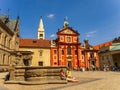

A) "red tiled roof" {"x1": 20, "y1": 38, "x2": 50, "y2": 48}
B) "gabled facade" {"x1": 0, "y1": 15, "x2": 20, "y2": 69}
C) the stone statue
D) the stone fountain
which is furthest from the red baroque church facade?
the stone fountain

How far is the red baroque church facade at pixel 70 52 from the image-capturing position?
56.0m

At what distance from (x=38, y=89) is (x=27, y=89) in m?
0.79

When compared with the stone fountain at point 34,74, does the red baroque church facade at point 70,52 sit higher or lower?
higher

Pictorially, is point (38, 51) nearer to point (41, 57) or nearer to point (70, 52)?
point (41, 57)

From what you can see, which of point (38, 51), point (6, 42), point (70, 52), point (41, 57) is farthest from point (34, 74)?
point (70, 52)

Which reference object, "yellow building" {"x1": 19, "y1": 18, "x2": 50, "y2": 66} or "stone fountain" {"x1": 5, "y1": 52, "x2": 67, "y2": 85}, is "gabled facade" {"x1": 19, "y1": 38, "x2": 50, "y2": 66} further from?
"stone fountain" {"x1": 5, "y1": 52, "x2": 67, "y2": 85}

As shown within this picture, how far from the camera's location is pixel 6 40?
37.0 m

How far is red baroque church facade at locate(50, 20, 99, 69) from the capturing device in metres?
Result: 56.0

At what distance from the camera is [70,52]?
5762 centimetres

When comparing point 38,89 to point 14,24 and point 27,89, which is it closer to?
point 27,89

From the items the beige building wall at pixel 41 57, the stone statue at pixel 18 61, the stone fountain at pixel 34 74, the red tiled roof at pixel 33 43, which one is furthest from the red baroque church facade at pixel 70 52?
the stone fountain at pixel 34 74

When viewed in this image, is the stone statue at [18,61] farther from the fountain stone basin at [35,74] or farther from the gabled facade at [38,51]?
the gabled facade at [38,51]

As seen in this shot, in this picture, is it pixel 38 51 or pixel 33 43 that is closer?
pixel 38 51

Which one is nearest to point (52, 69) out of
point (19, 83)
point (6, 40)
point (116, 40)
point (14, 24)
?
point (19, 83)
